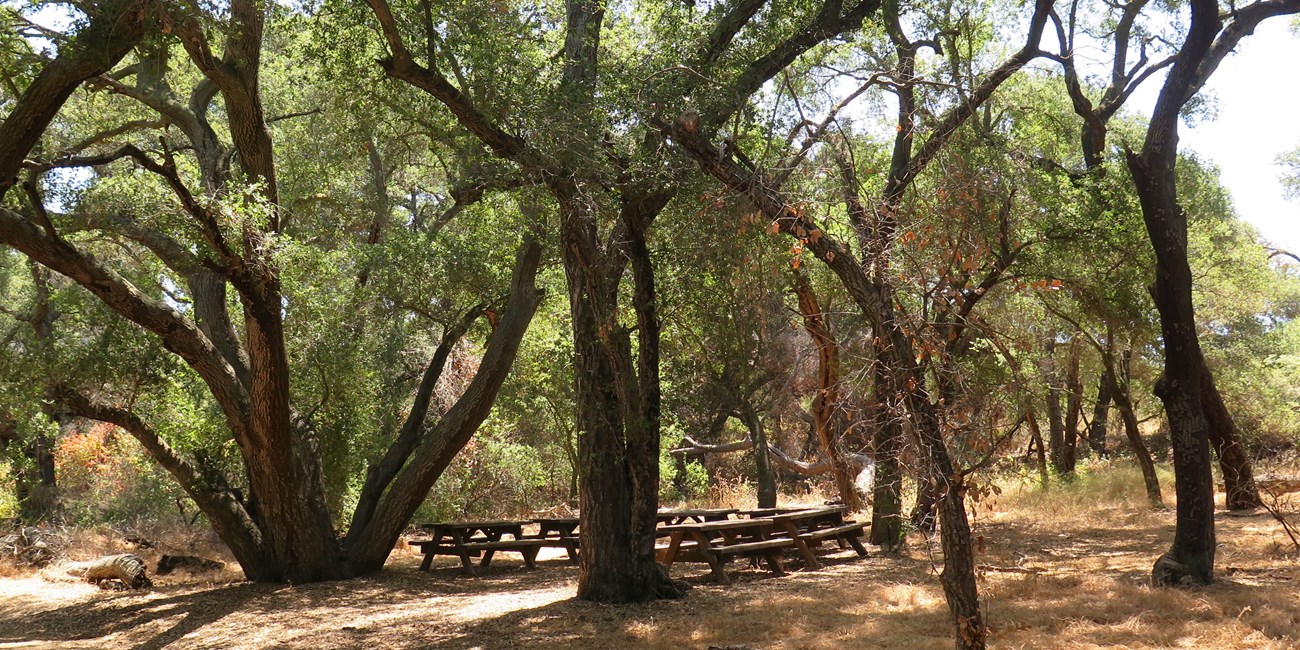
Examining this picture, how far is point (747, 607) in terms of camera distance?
7648 millimetres

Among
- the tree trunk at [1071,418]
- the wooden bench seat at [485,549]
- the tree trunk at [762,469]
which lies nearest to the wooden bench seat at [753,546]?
the wooden bench seat at [485,549]

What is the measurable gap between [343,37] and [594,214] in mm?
2828

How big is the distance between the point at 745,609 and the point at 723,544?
82.4 inches

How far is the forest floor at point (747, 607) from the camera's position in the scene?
249 inches

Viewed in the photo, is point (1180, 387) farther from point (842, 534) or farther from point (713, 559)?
point (713, 559)

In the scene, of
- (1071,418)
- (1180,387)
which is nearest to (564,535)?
(1180,387)

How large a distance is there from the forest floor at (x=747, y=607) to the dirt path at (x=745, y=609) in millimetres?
22

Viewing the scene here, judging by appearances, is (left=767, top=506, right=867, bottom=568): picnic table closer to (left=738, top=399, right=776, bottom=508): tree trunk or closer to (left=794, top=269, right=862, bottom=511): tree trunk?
(left=794, top=269, right=862, bottom=511): tree trunk

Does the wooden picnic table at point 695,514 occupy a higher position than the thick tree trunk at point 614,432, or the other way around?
the thick tree trunk at point 614,432

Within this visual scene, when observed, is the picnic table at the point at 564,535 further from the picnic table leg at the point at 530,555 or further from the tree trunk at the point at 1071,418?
the tree trunk at the point at 1071,418

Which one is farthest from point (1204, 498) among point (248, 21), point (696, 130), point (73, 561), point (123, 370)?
point (73, 561)

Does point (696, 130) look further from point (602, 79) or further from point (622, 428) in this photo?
point (622, 428)

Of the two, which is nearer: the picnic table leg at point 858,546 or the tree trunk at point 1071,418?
the picnic table leg at point 858,546

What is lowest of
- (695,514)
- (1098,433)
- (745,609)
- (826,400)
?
(745,609)
